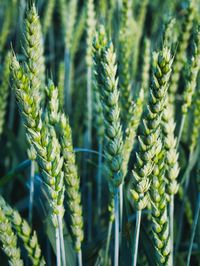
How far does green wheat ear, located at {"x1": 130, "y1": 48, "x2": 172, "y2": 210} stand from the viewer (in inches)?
26.5

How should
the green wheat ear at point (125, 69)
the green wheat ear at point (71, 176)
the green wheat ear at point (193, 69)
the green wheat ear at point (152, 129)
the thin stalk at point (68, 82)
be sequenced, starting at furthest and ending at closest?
the thin stalk at point (68, 82), the green wheat ear at point (125, 69), the green wheat ear at point (193, 69), the green wheat ear at point (71, 176), the green wheat ear at point (152, 129)

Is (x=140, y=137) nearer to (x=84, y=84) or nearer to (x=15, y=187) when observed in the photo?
(x=15, y=187)

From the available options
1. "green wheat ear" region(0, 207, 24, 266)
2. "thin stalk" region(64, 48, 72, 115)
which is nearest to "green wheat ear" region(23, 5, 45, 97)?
"green wheat ear" region(0, 207, 24, 266)

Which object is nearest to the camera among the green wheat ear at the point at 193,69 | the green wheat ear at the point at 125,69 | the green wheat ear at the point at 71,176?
the green wheat ear at the point at 71,176

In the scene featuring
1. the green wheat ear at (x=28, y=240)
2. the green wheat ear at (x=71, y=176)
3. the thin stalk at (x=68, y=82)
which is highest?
the thin stalk at (x=68, y=82)

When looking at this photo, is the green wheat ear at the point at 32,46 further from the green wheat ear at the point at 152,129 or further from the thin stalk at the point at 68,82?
the thin stalk at the point at 68,82

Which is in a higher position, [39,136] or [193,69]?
[193,69]

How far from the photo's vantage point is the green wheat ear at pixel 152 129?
0.67 meters

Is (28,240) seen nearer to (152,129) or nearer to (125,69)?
(152,129)

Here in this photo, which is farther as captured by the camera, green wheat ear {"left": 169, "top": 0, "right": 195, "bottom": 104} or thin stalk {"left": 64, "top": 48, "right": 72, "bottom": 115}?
thin stalk {"left": 64, "top": 48, "right": 72, "bottom": 115}

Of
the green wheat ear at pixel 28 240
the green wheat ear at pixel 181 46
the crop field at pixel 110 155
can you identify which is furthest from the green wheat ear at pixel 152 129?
the green wheat ear at pixel 181 46

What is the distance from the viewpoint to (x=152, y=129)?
2.30ft

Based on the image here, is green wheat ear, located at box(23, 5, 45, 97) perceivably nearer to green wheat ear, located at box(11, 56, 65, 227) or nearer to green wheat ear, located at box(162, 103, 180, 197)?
green wheat ear, located at box(11, 56, 65, 227)

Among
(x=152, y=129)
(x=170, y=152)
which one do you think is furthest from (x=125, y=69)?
(x=152, y=129)
